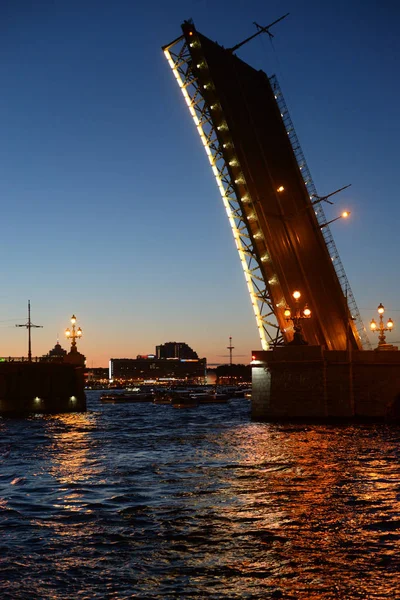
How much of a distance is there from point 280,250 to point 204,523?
72.1ft

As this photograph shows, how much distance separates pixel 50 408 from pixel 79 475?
3185cm

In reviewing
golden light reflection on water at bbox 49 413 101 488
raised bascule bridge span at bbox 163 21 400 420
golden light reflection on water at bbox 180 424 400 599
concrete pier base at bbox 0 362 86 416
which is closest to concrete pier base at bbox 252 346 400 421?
raised bascule bridge span at bbox 163 21 400 420

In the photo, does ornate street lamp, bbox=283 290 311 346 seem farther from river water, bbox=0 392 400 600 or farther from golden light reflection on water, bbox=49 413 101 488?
golden light reflection on water, bbox=49 413 101 488

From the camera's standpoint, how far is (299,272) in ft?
105

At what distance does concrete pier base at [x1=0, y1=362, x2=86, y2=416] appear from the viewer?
1796 inches

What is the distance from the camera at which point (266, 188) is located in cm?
3216

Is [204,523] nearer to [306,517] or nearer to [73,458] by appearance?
[306,517]

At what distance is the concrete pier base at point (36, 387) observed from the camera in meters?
45.6

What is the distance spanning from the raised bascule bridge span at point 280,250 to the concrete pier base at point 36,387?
721 inches

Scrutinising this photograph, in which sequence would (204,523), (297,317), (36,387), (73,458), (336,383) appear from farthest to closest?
(36,387), (297,317), (336,383), (73,458), (204,523)

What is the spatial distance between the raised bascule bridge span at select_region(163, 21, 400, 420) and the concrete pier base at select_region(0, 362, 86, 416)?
1831 centimetres

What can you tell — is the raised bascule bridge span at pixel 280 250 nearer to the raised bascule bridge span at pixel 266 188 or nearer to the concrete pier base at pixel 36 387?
the raised bascule bridge span at pixel 266 188

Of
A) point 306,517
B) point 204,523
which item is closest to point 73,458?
point 204,523

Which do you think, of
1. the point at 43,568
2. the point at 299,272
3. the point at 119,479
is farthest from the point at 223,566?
the point at 299,272
